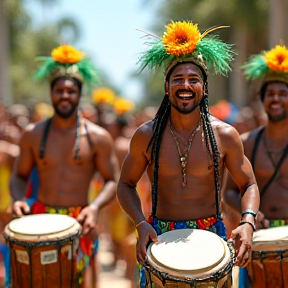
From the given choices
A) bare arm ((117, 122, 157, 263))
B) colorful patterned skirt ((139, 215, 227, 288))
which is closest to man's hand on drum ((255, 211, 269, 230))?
colorful patterned skirt ((139, 215, 227, 288))

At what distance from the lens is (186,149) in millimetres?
3656

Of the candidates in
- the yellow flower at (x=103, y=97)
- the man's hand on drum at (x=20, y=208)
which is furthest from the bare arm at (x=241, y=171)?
the yellow flower at (x=103, y=97)

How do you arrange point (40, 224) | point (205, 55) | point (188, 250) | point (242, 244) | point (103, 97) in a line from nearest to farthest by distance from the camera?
point (188, 250) → point (242, 244) → point (205, 55) → point (40, 224) → point (103, 97)

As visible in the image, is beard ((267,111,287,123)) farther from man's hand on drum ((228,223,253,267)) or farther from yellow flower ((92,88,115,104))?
yellow flower ((92,88,115,104))

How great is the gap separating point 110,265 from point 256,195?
15.7ft

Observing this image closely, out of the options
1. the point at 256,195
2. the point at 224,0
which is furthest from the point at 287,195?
the point at 224,0

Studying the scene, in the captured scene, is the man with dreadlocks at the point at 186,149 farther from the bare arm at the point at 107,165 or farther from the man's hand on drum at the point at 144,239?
the bare arm at the point at 107,165

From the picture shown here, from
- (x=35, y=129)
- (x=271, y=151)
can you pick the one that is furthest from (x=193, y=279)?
(x=35, y=129)

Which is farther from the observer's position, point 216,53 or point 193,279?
point 216,53

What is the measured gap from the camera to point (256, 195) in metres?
3.55

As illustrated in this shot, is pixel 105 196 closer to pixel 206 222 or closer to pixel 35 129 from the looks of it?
pixel 35 129

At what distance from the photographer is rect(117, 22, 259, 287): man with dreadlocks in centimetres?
355

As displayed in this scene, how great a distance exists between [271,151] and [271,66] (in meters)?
0.68

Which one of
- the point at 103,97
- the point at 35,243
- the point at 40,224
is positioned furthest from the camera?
the point at 103,97
